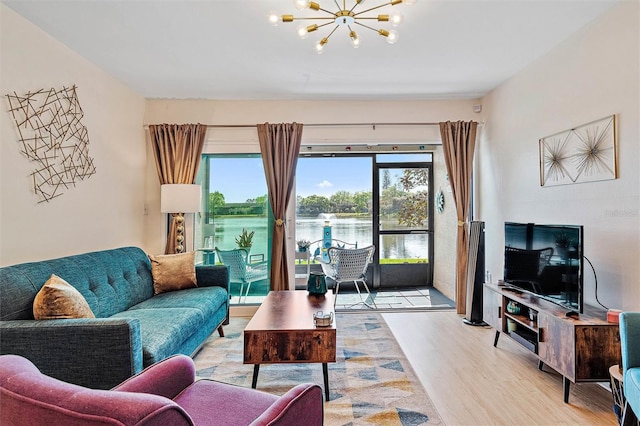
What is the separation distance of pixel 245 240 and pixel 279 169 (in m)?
1.01

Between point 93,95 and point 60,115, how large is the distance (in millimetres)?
532

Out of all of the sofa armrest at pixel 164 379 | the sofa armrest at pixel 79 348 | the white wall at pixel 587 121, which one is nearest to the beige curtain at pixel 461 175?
the white wall at pixel 587 121

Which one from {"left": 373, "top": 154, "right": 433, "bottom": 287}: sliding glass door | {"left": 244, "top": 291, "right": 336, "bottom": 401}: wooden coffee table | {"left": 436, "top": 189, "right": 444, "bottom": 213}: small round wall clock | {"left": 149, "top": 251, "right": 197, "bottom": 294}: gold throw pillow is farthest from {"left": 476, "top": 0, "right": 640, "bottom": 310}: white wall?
{"left": 149, "top": 251, "right": 197, "bottom": 294}: gold throw pillow

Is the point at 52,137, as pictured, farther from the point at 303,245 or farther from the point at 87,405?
the point at 303,245

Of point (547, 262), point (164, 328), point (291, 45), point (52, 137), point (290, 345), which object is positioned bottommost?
point (290, 345)

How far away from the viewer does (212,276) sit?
3398 millimetres

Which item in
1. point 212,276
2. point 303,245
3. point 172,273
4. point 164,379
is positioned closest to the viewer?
point 164,379

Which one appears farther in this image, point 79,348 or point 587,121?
point 587,121

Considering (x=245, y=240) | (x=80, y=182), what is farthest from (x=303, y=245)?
(x=80, y=182)

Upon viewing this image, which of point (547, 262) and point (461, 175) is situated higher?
point (461, 175)

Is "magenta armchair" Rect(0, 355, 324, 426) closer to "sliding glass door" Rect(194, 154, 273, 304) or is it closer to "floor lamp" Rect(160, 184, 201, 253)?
A: "floor lamp" Rect(160, 184, 201, 253)

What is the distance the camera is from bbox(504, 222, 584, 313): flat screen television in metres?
2.23

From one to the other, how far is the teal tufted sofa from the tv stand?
2.55 metres

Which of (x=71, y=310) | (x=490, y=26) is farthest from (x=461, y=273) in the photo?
(x=71, y=310)
